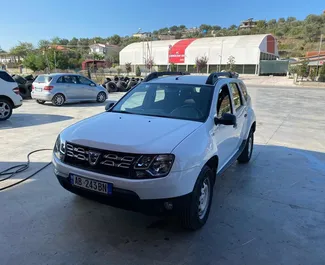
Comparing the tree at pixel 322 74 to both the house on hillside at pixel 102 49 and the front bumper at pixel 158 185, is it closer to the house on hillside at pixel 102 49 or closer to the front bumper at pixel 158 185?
the front bumper at pixel 158 185

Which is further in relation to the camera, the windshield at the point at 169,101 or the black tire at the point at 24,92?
the black tire at the point at 24,92

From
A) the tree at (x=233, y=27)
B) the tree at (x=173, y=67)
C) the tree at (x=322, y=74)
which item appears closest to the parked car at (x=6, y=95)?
the tree at (x=322, y=74)

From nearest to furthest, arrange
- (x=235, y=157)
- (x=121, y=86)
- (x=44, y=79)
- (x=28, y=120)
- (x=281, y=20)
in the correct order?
(x=235, y=157), (x=28, y=120), (x=44, y=79), (x=121, y=86), (x=281, y=20)

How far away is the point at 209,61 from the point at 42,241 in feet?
193

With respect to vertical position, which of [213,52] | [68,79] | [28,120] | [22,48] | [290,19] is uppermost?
[290,19]

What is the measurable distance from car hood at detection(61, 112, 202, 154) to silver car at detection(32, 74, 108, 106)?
9476mm

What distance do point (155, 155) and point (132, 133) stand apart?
1.51 ft

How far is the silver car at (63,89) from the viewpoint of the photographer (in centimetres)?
1197

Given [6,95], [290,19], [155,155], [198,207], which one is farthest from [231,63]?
[290,19]

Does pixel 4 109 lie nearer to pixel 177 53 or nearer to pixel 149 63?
pixel 149 63

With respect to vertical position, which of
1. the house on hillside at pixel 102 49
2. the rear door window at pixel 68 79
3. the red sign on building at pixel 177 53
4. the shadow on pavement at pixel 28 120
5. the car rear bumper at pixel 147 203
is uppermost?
the house on hillside at pixel 102 49

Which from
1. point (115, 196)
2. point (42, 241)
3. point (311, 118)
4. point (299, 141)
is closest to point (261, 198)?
point (115, 196)

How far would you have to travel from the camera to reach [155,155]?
2570mm

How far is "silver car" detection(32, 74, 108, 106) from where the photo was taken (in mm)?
11969
